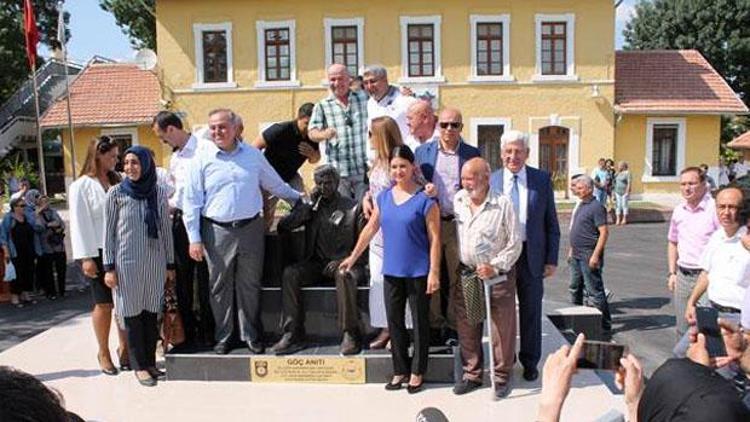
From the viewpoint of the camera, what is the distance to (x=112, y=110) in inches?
864

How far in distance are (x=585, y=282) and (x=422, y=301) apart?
3.34m

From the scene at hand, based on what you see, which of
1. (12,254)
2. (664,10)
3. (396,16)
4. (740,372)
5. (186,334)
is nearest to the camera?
(740,372)

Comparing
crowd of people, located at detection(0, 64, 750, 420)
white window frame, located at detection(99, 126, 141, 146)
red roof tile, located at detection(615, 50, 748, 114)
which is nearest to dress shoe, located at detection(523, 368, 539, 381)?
crowd of people, located at detection(0, 64, 750, 420)

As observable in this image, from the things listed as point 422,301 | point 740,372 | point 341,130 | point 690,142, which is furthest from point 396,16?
point 740,372

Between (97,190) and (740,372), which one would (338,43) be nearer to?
(97,190)

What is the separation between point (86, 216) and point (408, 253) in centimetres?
248

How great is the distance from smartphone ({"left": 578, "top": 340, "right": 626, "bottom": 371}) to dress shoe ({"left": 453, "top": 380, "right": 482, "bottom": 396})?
2590 mm

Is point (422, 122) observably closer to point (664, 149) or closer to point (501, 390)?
point (501, 390)

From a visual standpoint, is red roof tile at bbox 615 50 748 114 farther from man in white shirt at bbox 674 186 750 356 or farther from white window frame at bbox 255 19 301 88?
man in white shirt at bbox 674 186 750 356

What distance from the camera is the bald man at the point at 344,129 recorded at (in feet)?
17.3

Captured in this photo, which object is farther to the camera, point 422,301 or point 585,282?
point 585,282

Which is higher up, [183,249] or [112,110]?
[112,110]

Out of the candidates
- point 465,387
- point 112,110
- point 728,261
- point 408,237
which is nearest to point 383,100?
point 408,237

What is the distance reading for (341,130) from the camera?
5.35 m
